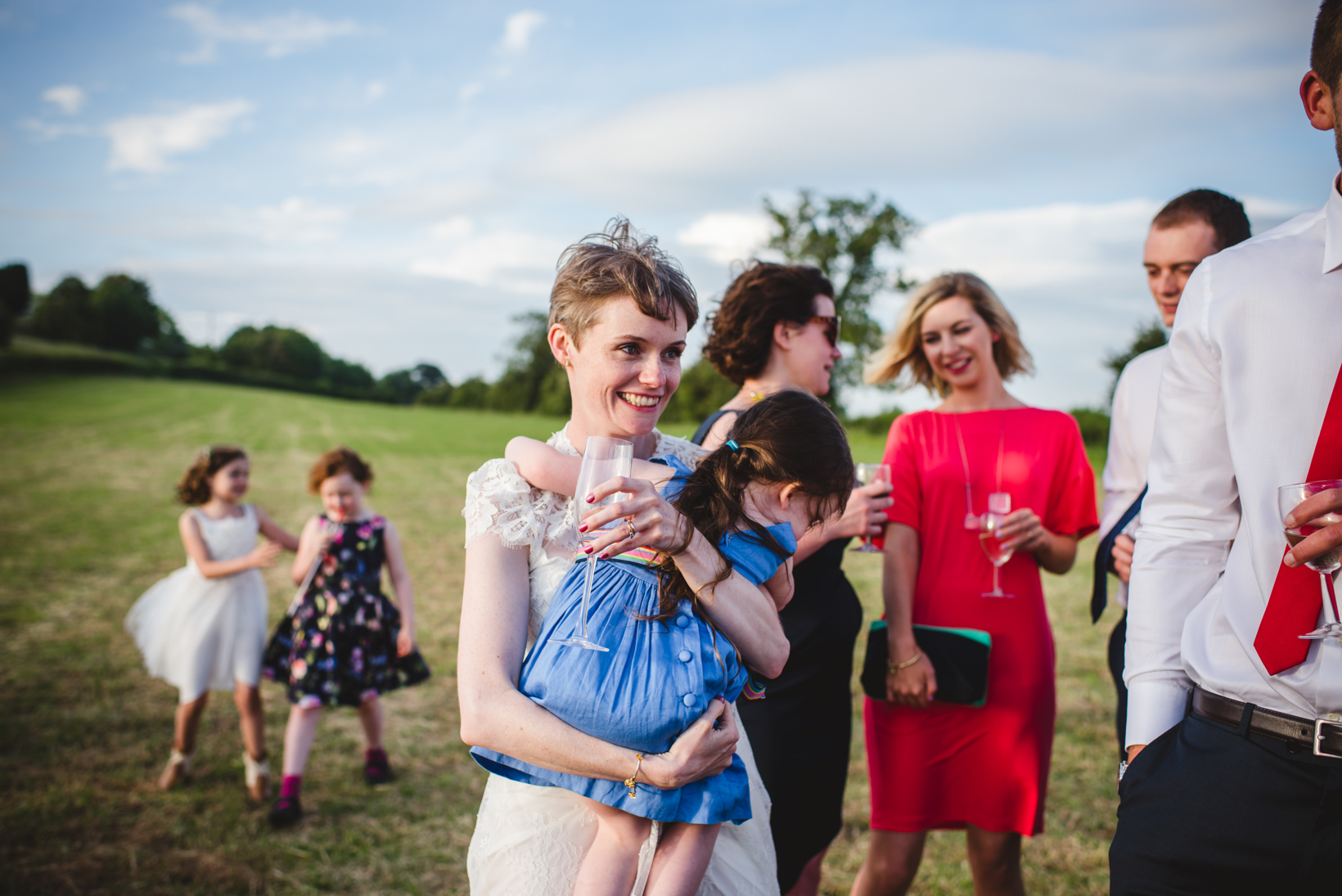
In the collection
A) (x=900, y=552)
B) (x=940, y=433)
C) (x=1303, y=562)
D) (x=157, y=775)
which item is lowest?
(x=157, y=775)

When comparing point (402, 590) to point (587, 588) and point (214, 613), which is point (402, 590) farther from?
point (587, 588)

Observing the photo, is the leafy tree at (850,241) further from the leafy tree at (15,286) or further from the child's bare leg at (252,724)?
the leafy tree at (15,286)

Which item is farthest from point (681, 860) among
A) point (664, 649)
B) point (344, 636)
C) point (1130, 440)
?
point (344, 636)

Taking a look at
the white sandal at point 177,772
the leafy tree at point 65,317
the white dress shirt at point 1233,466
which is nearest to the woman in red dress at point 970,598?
the white dress shirt at point 1233,466

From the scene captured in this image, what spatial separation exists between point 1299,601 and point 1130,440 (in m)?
1.86

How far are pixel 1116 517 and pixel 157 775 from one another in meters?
5.58

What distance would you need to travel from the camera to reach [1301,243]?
170cm

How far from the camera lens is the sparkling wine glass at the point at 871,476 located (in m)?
3.20

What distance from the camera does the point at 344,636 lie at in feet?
16.3

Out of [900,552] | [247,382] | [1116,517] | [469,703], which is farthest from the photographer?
[247,382]

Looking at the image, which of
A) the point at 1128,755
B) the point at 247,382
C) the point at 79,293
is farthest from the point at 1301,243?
the point at 79,293

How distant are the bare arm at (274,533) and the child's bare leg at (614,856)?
4239 mm

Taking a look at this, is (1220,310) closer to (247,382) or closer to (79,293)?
(247,382)

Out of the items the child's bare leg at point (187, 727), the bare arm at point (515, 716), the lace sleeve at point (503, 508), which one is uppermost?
the lace sleeve at point (503, 508)
